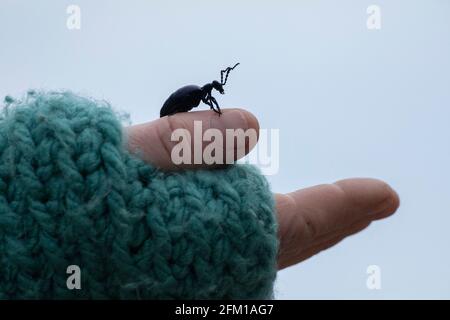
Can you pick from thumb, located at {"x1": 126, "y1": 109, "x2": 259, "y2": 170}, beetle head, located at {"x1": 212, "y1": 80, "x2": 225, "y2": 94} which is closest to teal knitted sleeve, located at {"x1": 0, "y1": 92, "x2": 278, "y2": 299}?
thumb, located at {"x1": 126, "y1": 109, "x2": 259, "y2": 170}

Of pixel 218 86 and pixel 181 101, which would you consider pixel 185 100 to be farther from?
pixel 218 86

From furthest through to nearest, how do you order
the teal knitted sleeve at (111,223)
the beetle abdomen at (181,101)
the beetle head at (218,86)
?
the beetle head at (218,86) < the beetle abdomen at (181,101) < the teal knitted sleeve at (111,223)

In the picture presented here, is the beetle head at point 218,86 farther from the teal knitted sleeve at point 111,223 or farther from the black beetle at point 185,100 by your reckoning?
the teal knitted sleeve at point 111,223

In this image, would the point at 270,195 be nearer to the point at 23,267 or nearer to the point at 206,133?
the point at 206,133

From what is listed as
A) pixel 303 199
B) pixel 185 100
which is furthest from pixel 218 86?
pixel 303 199

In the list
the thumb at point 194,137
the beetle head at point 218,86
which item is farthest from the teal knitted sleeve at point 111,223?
the beetle head at point 218,86

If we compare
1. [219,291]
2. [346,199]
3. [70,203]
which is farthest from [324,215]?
[70,203]
